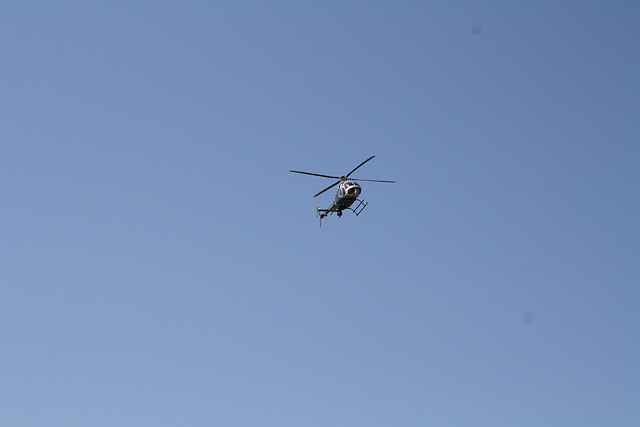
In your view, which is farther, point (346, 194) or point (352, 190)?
point (346, 194)

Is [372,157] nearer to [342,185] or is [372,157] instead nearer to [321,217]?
[342,185]

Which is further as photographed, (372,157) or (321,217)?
(321,217)

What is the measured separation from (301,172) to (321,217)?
403 inches

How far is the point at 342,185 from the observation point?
324 feet

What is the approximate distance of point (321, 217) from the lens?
103812 mm

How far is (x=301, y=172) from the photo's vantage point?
96438 mm

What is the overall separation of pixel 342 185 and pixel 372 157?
8.82 meters

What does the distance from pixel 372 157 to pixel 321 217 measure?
1629 centimetres

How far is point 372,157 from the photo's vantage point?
9156cm

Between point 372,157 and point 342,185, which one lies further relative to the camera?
point 342,185

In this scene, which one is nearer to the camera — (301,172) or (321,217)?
(301,172)

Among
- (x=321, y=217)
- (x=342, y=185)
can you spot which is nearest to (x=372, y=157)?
(x=342, y=185)

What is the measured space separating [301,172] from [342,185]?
6.59m

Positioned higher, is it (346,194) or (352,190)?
(352,190)
